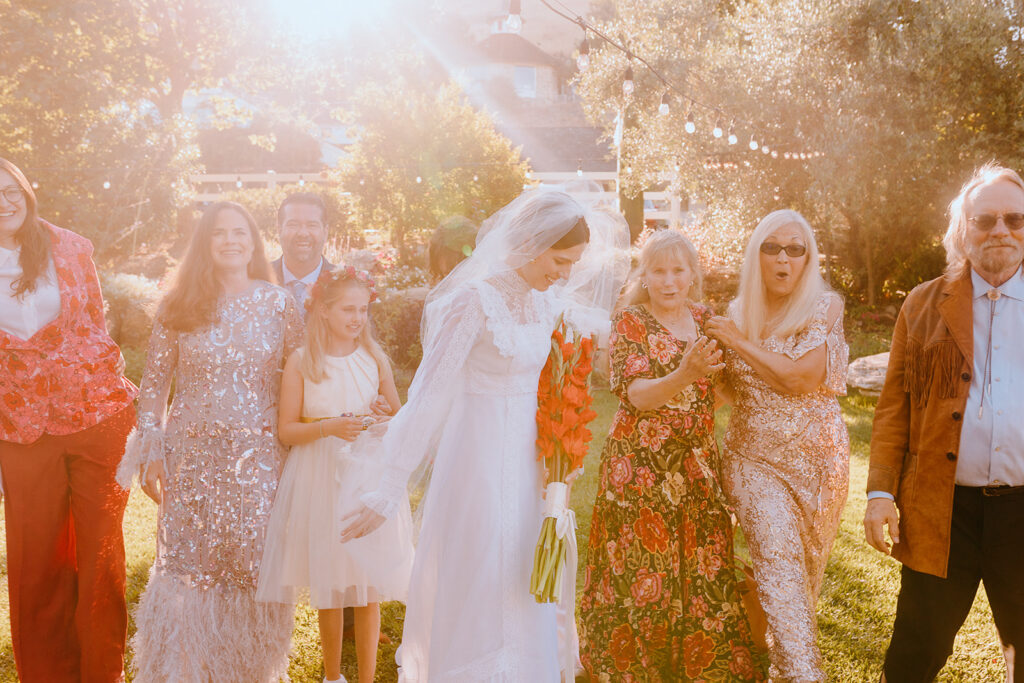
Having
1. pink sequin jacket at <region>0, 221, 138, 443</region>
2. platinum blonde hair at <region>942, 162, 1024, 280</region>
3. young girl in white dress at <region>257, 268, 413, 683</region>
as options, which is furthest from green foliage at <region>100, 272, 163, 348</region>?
platinum blonde hair at <region>942, 162, 1024, 280</region>

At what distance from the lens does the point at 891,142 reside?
1219 cm

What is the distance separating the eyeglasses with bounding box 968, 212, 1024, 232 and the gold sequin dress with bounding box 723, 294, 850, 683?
0.84 metres

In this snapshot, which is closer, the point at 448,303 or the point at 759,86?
the point at 448,303

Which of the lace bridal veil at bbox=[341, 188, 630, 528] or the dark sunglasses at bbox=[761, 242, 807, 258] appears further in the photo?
the dark sunglasses at bbox=[761, 242, 807, 258]

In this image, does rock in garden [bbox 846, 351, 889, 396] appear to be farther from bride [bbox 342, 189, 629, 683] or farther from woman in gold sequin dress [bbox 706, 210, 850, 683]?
bride [bbox 342, 189, 629, 683]

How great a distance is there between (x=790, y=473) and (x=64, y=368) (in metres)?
3.24

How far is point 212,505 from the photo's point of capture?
3.23 m

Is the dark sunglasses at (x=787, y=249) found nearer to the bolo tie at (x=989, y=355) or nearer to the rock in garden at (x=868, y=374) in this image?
the bolo tie at (x=989, y=355)

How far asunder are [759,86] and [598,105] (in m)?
7.76

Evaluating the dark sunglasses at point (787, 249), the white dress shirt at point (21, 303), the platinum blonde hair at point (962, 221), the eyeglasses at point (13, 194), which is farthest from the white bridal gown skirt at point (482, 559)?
the eyeglasses at point (13, 194)

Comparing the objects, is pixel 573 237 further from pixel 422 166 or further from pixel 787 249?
pixel 422 166

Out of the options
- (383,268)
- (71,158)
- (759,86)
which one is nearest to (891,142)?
(759,86)

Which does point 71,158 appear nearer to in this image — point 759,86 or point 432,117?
point 432,117

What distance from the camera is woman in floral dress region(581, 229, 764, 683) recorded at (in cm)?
344
